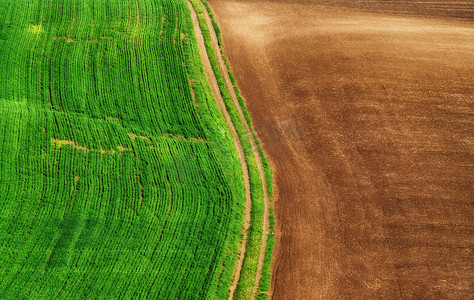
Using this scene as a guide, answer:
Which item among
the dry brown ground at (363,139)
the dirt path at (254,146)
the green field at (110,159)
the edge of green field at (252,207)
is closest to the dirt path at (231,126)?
the edge of green field at (252,207)

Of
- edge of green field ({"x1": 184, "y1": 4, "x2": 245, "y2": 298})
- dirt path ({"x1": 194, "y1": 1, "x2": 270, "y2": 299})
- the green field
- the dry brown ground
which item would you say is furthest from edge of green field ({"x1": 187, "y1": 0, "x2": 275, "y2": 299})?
the green field

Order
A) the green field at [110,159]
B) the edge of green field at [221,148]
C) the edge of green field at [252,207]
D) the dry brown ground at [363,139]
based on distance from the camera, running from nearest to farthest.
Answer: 1. the green field at [110,159]
2. the edge of green field at [252,207]
3. the edge of green field at [221,148]
4. the dry brown ground at [363,139]

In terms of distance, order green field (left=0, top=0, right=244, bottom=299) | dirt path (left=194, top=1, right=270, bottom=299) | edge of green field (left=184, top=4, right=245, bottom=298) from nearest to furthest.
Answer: green field (left=0, top=0, right=244, bottom=299)
edge of green field (left=184, top=4, right=245, bottom=298)
dirt path (left=194, top=1, right=270, bottom=299)

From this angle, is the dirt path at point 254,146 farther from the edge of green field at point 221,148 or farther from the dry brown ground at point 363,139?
the edge of green field at point 221,148

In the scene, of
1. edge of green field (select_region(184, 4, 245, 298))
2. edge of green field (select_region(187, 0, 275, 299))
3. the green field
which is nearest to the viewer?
the green field

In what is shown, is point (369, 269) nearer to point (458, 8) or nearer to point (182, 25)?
point (182, 25)

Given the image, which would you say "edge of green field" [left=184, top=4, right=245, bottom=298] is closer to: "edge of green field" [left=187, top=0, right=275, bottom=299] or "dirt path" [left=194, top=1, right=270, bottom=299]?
"edge of green field" [left=187, top=0, right=275, bottom=299]

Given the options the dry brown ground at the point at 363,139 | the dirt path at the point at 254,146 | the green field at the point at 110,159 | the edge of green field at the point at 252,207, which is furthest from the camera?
the dirt path at the point at 254,146
